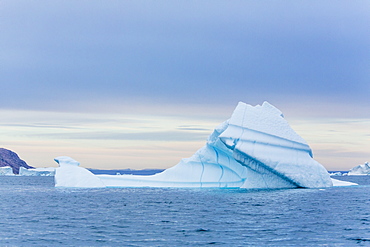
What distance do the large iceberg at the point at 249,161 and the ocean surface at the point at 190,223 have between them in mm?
5606

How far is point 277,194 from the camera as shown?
31078mm

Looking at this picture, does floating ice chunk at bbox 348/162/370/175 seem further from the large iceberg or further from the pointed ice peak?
the pointed ice peak

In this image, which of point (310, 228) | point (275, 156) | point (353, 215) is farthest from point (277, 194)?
point (310, 228)

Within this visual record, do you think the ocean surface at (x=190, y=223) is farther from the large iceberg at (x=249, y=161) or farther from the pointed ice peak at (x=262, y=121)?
the pointed ice peak at (x=262, y=121)

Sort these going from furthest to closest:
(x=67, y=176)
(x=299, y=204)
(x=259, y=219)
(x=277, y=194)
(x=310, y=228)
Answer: (x=67, y=176)
(x=277, y=194)
(x=299, y=204)
(x=259, y=219)
(x=310, y=228)

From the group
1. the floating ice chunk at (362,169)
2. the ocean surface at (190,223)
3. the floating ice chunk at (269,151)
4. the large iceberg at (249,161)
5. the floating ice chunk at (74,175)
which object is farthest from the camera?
the floating ice chunk at (362,169)

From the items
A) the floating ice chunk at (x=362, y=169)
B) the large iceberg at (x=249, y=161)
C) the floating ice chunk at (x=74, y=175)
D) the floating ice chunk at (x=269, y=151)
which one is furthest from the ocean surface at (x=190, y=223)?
→ the floating ice chunk at (x=362, y=169)

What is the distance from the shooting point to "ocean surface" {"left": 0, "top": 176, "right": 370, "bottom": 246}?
15.1 meters

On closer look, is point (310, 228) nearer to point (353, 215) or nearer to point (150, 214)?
point (353, 215)

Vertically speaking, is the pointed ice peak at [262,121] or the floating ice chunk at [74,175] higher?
the pointed ice peak at [262,121]

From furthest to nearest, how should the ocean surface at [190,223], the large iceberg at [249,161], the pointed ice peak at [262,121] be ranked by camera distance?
1. the pointed ice peak at [262,121]
2. the large iceberg at [249,161]
3. the ocean surface at [190,223]

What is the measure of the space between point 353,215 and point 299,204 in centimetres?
401

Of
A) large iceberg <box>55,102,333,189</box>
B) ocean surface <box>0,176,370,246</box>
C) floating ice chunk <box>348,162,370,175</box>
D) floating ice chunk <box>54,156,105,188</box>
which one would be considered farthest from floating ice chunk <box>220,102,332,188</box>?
floating ice chunk <box>348,162,370,175</box>

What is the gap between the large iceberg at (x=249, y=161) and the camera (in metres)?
33.2
